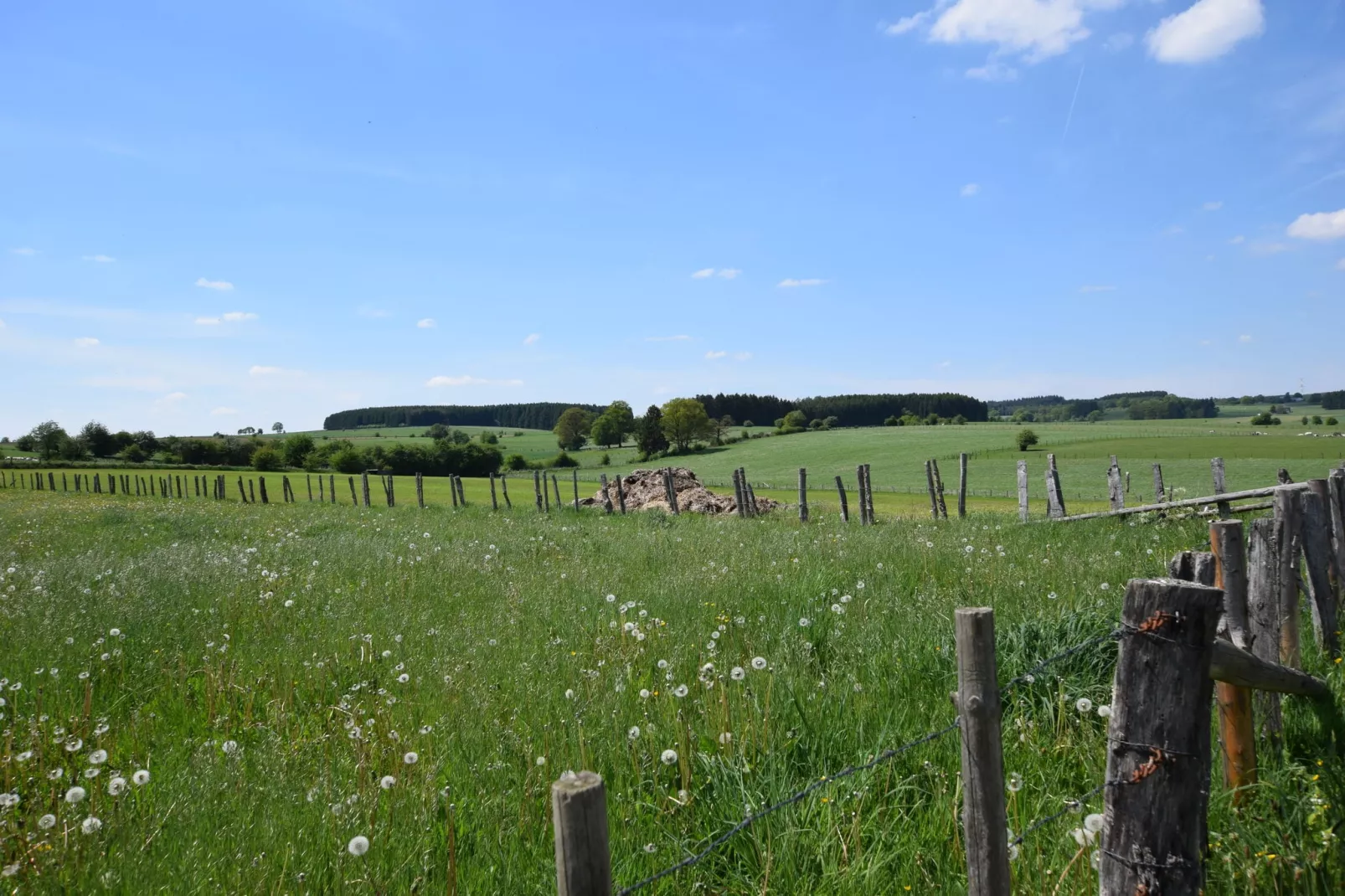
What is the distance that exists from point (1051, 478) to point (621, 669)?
18.0 metres

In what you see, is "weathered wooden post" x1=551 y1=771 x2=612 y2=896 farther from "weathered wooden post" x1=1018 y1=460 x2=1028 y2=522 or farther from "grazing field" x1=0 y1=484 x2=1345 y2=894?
"weathered wooden post" x1=1018 y1=460 x2=1028 y2=522

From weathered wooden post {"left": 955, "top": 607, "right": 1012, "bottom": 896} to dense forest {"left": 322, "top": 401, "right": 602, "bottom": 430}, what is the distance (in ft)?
564

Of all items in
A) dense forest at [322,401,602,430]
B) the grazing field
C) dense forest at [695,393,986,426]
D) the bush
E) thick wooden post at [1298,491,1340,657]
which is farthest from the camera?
dense forest at [322,401,602,430]

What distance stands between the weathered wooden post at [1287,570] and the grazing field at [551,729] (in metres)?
0.30

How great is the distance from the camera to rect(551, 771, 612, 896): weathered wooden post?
163cm

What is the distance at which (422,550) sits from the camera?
12.5 metres

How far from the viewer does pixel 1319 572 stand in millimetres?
5750

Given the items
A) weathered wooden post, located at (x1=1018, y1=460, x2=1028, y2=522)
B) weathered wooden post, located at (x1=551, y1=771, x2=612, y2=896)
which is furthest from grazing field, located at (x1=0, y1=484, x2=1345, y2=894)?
weathered wooden post, located at (x1=1018, y1=460, x2=1028, y2=522)

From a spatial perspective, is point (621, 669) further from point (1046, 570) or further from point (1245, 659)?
point (1046, 570)

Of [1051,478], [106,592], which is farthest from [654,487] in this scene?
[106,592]

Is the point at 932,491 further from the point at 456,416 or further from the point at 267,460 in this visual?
the point at 456,416

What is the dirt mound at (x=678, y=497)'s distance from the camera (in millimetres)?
29594

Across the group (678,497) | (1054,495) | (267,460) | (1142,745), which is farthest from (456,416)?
(1142,745)

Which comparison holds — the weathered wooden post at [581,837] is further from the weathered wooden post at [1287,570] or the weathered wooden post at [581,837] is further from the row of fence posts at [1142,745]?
the weathered wooden post at [1287,570]
